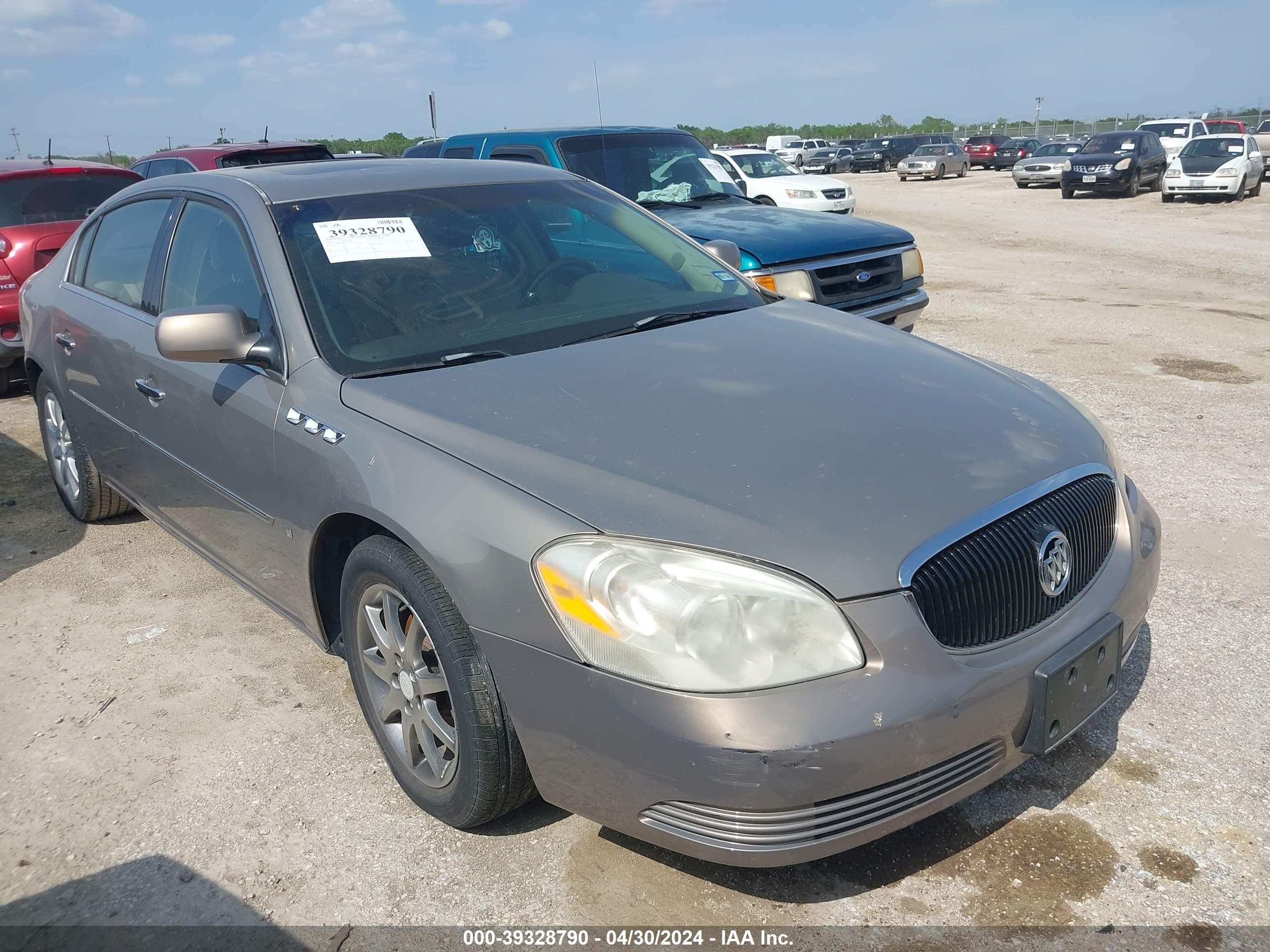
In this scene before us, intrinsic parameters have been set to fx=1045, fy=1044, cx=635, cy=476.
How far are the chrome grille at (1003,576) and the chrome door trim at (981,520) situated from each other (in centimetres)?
1

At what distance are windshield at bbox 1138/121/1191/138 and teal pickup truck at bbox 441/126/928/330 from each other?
90.2ft

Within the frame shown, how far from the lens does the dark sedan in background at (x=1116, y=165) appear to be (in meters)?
24.7

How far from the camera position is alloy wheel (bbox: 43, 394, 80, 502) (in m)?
4.98

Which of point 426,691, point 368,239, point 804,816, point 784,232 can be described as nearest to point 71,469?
point 368,239

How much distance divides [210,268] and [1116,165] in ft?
83.4

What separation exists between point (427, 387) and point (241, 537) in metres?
1.06

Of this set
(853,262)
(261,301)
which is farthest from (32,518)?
(853,262)

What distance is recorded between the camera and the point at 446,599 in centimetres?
247

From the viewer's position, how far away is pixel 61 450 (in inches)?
202

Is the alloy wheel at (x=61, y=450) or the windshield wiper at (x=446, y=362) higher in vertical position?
the windshield wiper at (x=446, y=362)

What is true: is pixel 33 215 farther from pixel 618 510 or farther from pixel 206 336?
pixel 618 510

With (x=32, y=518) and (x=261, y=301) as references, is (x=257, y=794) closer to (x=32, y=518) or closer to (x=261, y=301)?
(x=261, y=301)

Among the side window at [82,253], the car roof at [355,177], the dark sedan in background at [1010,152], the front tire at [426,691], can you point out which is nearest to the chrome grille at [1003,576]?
the front tire at [426,691]

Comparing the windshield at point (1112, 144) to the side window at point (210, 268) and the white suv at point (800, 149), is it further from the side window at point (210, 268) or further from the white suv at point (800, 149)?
the side window at point (210, 268)
